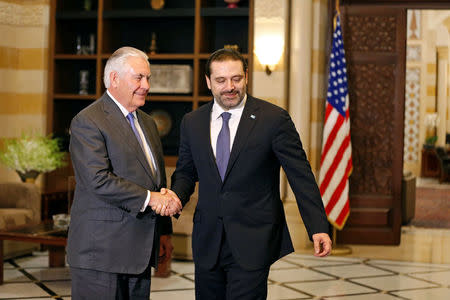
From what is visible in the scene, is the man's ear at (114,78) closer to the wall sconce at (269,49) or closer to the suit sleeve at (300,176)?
the suit sleeve at (300,176)

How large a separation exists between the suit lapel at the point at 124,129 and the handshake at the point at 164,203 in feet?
0.35

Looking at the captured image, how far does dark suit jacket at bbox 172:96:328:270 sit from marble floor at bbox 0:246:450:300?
2.45 meters

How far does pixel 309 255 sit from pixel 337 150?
3.87 feet

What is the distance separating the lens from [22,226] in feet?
19.9

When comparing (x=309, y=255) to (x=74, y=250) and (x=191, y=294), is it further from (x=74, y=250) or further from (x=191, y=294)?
(x=74, y=250)

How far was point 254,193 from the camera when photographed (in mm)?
3033

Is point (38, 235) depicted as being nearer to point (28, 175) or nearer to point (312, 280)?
point (28, 175)

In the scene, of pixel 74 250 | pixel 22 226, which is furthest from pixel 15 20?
pixel 74 250

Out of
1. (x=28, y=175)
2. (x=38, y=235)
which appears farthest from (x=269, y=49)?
(x=38, y=235)

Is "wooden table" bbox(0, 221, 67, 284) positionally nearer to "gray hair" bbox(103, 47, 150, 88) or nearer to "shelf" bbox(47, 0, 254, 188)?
"shelf" bbox(47, 0, 254, 188)

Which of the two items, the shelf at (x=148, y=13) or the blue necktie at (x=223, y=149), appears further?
the shelf at (x=148, y=13)

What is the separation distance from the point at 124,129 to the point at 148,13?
5399 millimetres

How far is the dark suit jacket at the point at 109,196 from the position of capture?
290 cm

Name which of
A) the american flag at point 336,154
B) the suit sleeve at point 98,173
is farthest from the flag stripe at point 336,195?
the suit sleeve at point 98,173
